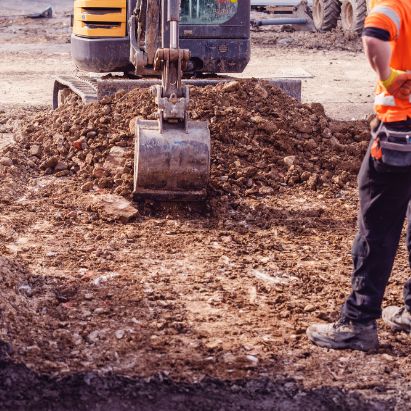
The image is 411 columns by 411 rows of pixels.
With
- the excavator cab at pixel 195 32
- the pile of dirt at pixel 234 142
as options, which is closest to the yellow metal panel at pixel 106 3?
the excavator cab at pixel 195 32

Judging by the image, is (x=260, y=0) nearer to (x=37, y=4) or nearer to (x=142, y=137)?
(x=37, y=4)

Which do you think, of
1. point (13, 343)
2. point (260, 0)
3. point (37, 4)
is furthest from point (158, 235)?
point (37, 4)

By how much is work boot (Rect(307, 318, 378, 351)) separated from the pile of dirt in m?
3.15

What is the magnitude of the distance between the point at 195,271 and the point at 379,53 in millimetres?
2506

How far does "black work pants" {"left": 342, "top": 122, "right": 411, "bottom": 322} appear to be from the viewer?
462 centimetres

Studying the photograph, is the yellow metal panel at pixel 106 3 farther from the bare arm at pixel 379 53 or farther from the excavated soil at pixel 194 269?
the bare arm at pixel 379 53

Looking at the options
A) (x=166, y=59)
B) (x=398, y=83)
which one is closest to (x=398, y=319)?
(x=398, y=83)

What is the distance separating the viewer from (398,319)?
5.25 metres

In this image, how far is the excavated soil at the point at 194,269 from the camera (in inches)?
178

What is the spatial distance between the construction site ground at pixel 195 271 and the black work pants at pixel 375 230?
11.8 inches

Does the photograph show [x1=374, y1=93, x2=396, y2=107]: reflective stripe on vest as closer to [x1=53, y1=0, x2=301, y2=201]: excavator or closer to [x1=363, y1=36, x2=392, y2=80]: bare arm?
[x1=363, y1=36, x2=392, y2=80]: bare arm

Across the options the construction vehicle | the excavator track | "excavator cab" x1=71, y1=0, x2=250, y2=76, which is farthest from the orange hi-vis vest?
the construction vehicle

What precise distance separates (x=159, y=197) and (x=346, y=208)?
162 centimetres

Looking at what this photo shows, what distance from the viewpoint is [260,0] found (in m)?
23.1
